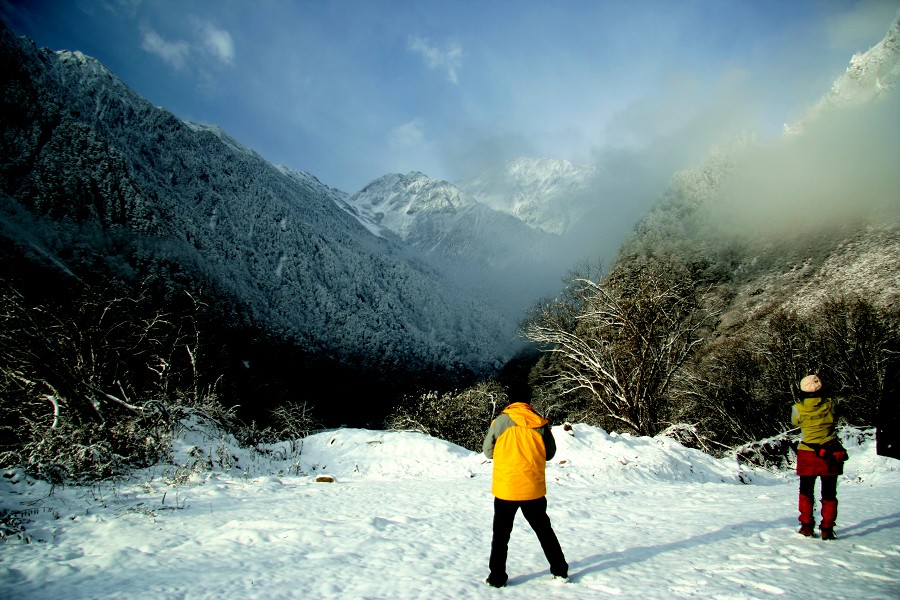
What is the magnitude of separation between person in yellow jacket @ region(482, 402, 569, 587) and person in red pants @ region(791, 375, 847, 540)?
277cm

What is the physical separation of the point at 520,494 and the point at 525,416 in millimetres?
641

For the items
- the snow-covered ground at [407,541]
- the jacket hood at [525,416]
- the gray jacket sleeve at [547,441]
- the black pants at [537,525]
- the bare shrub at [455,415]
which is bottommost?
the bare shrub at [455,415]

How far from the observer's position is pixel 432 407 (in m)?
33.2

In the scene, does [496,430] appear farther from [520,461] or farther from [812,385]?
[812,385]

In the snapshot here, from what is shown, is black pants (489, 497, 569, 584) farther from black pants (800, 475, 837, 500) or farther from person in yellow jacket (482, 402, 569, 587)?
black pants (800, 475, 837, 500)

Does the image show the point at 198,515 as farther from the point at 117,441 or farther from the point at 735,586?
the point at 735,586

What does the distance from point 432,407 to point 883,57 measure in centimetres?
11060

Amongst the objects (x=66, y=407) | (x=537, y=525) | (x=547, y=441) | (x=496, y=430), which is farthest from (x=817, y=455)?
(x=66, y=407)

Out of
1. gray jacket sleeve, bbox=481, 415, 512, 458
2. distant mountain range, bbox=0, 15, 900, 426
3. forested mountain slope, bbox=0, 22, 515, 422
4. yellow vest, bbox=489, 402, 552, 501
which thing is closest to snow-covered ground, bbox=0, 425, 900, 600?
yellow vest, bbox=489, 402, 552, 501

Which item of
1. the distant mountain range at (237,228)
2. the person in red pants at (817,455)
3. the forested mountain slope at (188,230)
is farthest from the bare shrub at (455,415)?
the forested mountain slope at (188,230)

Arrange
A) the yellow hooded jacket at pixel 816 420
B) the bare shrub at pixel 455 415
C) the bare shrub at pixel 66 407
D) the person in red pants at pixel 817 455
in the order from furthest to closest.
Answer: the bare shrub at pixel 455 415 → the bare shrub at pixel 66 407 → the yellow hooded jacket at pixel 816 420 → the person in red pants at pixel 817 455

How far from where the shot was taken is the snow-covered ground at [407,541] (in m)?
3.34

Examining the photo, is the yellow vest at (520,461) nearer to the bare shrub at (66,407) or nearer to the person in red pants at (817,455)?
the person in red pants at (817,455)

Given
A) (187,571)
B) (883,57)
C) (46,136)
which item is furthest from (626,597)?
(46,136)
